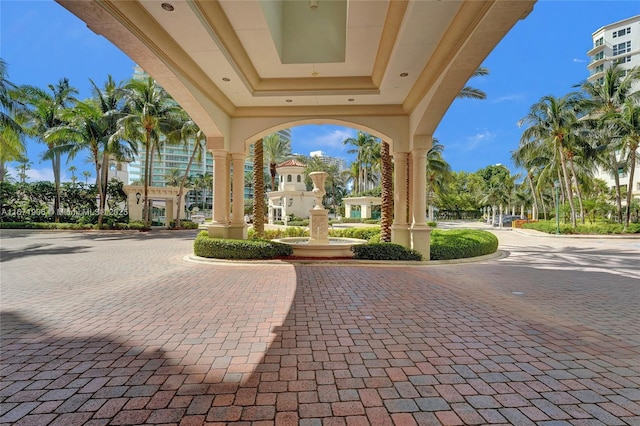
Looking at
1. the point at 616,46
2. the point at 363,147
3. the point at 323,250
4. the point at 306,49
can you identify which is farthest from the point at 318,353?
the point at 616,46

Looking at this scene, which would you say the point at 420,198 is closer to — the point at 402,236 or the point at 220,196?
the point at 402,236

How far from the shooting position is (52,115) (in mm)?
25859

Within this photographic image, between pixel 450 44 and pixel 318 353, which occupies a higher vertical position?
pixel 450 44

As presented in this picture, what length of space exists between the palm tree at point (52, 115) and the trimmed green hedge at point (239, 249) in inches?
879

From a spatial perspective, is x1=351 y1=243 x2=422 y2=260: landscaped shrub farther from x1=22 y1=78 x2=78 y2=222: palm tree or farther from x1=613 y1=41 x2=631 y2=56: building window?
x1=613 y1=41 x2=631 y2=56: building window

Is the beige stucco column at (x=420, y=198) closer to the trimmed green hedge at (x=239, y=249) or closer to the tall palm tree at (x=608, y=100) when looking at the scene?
the trimmed green hedge at (x=239, y=249)

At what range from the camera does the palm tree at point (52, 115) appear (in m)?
24.3

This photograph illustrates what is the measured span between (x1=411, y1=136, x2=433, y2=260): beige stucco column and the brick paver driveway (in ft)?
10.7

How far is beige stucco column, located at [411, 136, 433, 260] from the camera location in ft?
34.1

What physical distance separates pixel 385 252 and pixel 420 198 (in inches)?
91.4

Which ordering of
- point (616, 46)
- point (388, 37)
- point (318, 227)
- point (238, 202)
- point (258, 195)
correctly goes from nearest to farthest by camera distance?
1. point (388, 37)
2. point (318, 227)
3. point (238, 202)
4. point (258, 195)
5. point (616, 46)

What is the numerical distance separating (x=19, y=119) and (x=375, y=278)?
Result: 21681 mm

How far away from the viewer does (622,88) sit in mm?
23172

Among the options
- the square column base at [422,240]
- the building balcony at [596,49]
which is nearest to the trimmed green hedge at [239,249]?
the square column base at [422,240]
